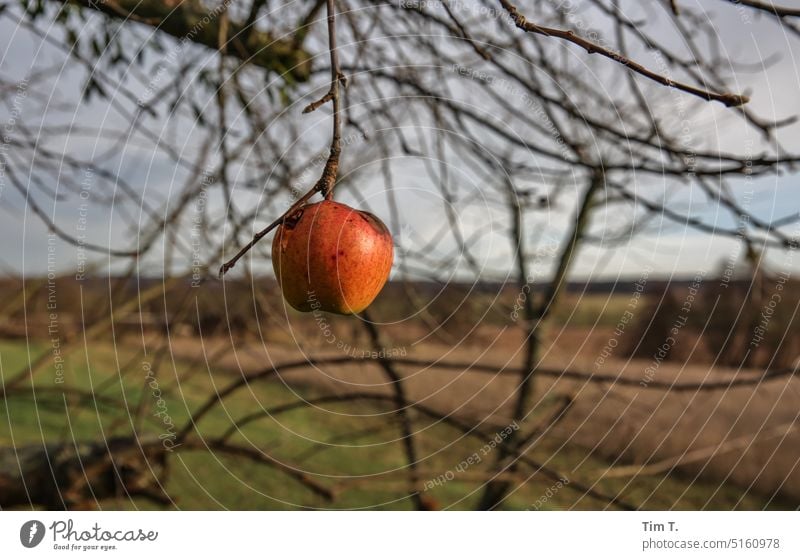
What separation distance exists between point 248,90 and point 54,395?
0.62 metres

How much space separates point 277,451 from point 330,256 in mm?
2255

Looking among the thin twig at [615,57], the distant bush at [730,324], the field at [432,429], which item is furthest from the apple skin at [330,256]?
the distant bush at [730,324]

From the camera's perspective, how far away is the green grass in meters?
1.10

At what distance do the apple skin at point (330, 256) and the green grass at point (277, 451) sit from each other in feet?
1.18

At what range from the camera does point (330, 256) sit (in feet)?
1.56

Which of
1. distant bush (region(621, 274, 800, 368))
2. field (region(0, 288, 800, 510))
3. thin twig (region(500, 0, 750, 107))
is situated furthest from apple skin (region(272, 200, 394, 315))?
distant bush (region(621, 274, 800, 368))

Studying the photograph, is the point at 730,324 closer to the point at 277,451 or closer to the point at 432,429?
the point at 432,429

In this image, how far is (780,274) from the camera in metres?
0.97

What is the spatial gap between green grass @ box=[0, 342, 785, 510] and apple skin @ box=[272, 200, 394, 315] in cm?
36

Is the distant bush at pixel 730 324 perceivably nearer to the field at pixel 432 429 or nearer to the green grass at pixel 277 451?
the field at pixel 432 429

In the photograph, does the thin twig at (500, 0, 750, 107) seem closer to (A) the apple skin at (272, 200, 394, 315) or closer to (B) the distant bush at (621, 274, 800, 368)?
(A) the apple skin at (272, 200, 394, 315)

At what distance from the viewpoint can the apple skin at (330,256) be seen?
470mm
